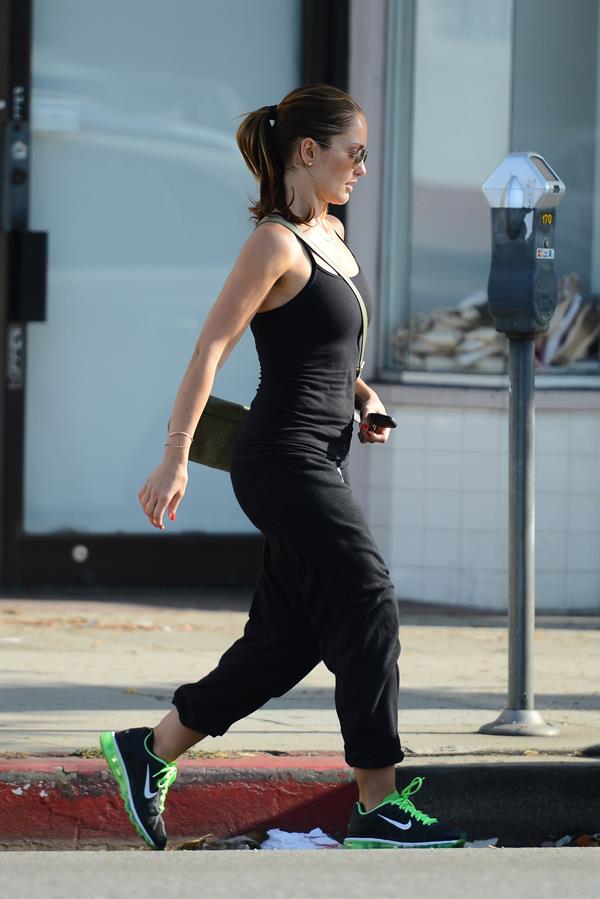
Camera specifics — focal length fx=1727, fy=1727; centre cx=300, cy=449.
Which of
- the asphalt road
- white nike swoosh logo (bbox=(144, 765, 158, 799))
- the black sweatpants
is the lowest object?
the asphalt road

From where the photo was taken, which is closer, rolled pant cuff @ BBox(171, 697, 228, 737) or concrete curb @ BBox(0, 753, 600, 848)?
rolled pant cuff @ BBox(171, 697, 228, 737)

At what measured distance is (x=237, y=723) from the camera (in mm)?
5531

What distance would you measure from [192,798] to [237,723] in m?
0.65

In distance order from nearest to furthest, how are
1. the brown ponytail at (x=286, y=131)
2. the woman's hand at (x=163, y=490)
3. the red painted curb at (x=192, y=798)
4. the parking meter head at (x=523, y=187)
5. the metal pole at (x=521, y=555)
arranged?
the woman's hand at (x=163, y=490), the brown ponytail at (x=286, y=131), the red painted curb at (x=192, y=798), the parking meter head at (x=523, y=187), the metal pole at (x=521, y=555)

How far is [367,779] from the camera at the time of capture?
4.48m

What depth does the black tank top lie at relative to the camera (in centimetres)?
441

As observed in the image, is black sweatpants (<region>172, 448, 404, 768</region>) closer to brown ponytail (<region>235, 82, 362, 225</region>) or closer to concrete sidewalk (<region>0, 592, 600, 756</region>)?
concrete sidewalk (<region>0, 592, 600, 756</region>)

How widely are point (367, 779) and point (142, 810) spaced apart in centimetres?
61

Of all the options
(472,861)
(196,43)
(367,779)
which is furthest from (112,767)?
(196,43)

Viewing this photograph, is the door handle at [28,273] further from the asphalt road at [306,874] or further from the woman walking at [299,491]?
the asphalt road at [306,874]

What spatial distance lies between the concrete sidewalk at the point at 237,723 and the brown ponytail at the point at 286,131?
1613 millimetres

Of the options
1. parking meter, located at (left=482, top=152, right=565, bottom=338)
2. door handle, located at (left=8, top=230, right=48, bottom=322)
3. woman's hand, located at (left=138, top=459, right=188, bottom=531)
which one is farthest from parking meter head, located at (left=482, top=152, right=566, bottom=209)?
door handle, located at (left=8, top=230, right=48, bottom=322)

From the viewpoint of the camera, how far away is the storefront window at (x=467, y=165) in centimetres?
805

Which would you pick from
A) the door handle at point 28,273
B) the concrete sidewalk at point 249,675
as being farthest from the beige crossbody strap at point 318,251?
the door handle at point 28,273
